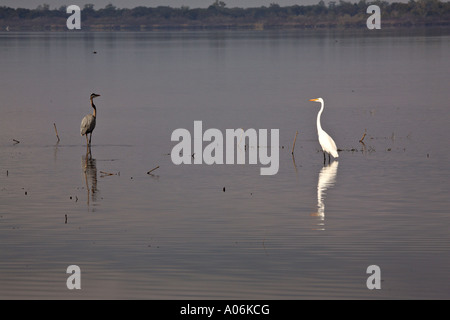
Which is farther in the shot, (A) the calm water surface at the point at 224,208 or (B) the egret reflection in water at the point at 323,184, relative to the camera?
(B) the egret reflection in water at the point at 323,184

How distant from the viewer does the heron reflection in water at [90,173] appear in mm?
16844

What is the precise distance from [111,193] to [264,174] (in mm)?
3573

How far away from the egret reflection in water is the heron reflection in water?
407 centimetres

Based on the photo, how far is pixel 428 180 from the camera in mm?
17938

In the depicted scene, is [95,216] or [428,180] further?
[428,180]

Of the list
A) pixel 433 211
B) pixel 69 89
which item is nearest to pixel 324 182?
pixel 433 211

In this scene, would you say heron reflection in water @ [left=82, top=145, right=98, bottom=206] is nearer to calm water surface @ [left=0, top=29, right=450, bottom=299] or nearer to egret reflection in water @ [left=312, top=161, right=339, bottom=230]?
calm water surface @ [left=0, top=29, right=450, bottom=299]

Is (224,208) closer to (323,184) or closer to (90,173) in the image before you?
(323,184)

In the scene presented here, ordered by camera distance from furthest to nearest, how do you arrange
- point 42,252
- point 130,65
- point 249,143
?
point 130,65, point 249,143, point 42,252

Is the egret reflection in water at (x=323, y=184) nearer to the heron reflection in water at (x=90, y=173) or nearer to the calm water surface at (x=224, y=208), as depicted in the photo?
the calm water surface at (x=224, y=208)

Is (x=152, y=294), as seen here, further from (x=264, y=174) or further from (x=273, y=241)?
(x=264, y=174)

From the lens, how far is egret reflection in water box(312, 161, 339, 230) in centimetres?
1467

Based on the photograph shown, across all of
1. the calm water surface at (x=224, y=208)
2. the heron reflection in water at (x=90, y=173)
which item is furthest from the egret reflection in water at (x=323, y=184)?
the heron reflection in water at (x=90, y=173)

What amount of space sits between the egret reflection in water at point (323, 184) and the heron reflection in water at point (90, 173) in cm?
407
